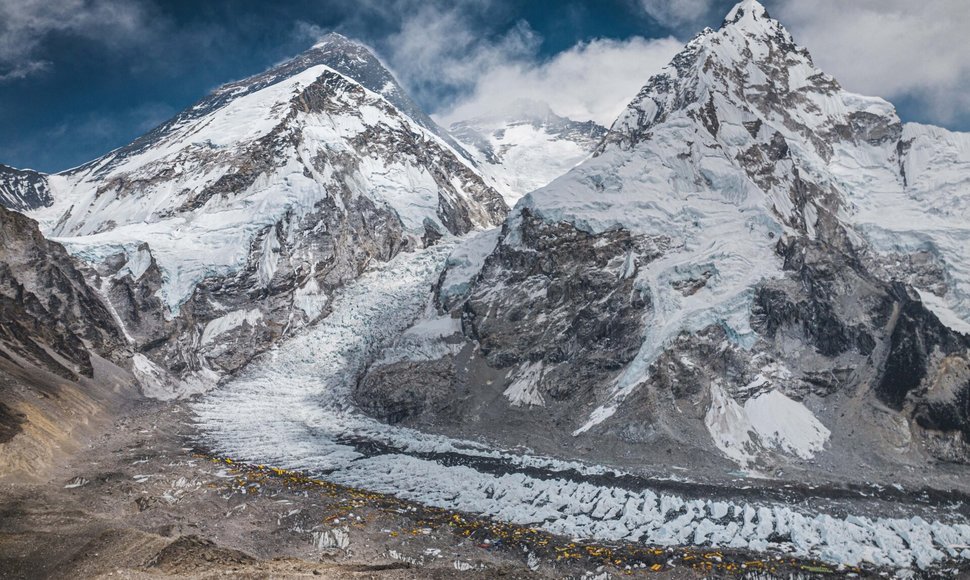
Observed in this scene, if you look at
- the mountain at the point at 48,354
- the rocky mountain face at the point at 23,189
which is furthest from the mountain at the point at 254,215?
the mountain at the point at 48,354

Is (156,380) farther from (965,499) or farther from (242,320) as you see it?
(965,499)

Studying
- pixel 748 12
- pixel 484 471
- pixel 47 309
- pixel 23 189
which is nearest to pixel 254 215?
pixel 47 309

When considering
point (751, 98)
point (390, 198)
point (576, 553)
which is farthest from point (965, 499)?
point (390, 198)

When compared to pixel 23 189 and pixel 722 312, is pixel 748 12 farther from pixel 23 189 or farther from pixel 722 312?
pixel 23 189

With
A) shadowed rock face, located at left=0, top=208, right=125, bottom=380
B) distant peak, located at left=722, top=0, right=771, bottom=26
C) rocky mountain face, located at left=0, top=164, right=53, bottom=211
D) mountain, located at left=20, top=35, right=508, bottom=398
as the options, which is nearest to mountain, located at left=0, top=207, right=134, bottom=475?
shadowed rock face, located at left=0, top=208, right=125, bottom=380

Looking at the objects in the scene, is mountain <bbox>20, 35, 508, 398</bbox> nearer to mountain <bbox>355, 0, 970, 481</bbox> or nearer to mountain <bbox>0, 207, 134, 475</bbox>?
mountain <bbox>0, 207, 134, 475</bbox>

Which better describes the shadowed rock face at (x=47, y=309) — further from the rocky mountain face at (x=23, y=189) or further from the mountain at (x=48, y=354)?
the rocky mountain face at (x=23, y=189)
